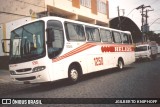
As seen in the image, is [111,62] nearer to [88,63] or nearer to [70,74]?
[88,63]

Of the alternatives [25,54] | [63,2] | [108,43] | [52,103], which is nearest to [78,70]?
[25,54]

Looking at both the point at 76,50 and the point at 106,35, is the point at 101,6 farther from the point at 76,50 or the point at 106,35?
the point at 76,50

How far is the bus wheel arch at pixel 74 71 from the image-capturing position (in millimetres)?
12531

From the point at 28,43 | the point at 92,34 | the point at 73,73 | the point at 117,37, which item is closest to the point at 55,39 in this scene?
the point at 28,43

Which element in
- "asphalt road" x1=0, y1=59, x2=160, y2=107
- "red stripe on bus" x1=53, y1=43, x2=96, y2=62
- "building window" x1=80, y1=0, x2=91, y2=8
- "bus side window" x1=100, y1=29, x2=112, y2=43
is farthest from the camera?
"building window" x1=80, y1=0, x2=91, y2=8

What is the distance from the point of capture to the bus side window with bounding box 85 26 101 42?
14.8 m

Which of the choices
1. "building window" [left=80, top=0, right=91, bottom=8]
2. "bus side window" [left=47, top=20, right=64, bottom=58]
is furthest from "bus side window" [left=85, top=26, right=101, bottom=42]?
"building window" [left=80, top=0, right=91, bottom=8]

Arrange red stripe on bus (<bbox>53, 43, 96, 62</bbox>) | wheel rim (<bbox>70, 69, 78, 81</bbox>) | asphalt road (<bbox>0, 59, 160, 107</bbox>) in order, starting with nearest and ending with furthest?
asphalt road (<bbox>0, 59, 160, 107</bbox>), red stripe on bus (<bbox>53, 43, 96, 62</bbox>), wheel rim (<bbox>70, 69, 78, 81</bbox>)

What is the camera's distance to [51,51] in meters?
11.3

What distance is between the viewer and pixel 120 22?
40438 mm

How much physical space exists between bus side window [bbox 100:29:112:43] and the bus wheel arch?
3798 mm

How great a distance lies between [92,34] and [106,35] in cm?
214

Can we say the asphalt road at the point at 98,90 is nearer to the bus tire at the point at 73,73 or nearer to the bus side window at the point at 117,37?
the bus tire at the point at 73,73

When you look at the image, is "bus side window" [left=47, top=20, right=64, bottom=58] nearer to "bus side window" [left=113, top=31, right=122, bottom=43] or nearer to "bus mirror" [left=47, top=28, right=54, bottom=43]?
"bus mirror" [left=47, top=28, right=54, bottom=43]
